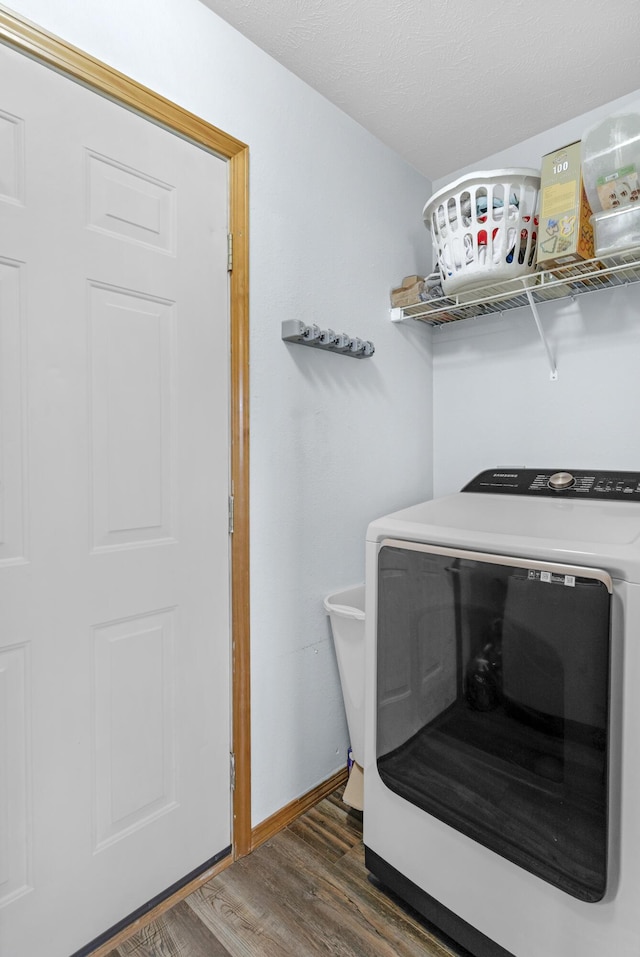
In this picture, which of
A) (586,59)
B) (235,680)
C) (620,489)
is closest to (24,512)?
(235,680)

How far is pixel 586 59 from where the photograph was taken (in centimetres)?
163

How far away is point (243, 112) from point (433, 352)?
3.95 feet

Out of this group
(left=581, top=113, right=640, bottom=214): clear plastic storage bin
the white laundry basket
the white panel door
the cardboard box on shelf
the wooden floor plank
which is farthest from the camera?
the cardboard box on shelf

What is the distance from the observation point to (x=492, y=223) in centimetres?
166

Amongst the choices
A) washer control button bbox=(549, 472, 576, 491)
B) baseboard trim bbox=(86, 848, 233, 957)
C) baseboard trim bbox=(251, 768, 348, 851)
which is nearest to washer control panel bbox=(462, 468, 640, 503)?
washer control button bbox=(549, 472, 576, 491)

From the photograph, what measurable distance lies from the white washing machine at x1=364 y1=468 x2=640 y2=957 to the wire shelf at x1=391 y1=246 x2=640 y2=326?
2.10 ft

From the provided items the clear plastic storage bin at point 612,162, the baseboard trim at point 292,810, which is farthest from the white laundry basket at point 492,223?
the baseboard trim at point 292,810

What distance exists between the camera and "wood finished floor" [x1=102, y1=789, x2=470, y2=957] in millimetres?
1301

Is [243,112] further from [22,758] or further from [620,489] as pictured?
[22,758]

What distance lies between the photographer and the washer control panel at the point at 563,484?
4.87ft

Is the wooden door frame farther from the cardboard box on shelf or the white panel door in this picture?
the cardboard box on shelf

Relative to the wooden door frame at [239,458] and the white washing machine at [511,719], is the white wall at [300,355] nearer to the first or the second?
the wooden door frame at [239,458]

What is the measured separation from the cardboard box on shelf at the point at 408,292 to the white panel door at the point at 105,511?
796mm

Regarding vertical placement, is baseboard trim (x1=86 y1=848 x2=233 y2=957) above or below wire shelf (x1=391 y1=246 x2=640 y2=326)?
below
